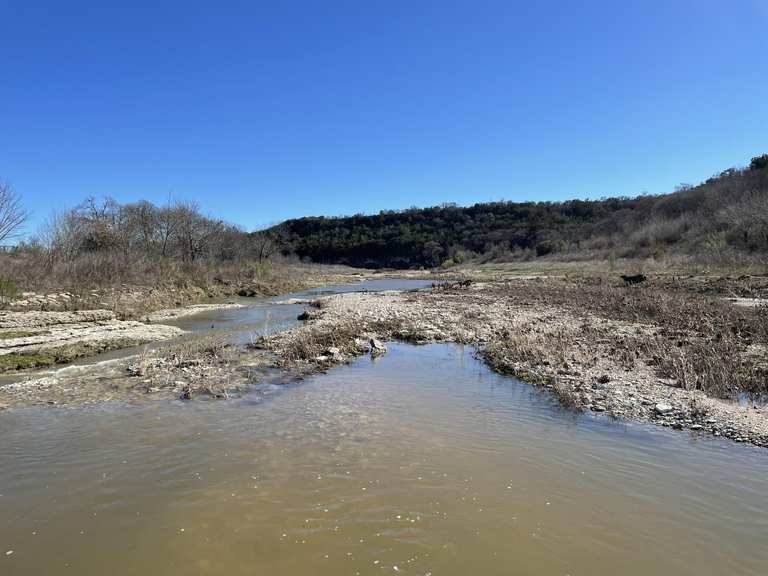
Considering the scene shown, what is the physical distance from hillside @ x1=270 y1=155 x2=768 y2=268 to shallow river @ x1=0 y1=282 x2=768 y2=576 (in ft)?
127

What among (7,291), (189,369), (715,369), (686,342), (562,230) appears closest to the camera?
(715,369)

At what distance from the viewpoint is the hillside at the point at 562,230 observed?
169 feet

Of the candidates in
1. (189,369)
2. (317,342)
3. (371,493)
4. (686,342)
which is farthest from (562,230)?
(371,493)

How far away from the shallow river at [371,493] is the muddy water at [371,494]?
0.02 metres

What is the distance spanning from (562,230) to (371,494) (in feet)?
372

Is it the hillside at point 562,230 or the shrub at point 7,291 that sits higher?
the hillside at point 562,230

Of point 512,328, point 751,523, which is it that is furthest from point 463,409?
point 512,328

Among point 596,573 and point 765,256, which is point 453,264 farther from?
point 596,573

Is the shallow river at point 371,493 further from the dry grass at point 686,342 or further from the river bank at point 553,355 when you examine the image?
the dry grass at point 686,342

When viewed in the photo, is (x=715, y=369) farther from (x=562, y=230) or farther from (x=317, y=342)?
(x=562, y=230)

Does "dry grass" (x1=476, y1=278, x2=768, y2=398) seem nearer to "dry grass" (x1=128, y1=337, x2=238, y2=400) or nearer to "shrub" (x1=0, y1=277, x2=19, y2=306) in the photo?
"dry grass" (x1=128, y1=337, x2=238, y2=400)

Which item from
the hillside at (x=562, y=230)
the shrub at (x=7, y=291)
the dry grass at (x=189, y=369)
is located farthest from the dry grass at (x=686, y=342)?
the shrub at (x=7, y=291)

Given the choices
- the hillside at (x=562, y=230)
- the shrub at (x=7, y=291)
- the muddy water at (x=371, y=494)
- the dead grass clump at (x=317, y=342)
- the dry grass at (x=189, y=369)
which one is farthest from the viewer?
the hillside at (x=562, y=230)

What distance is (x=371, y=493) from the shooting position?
639 centimetres
